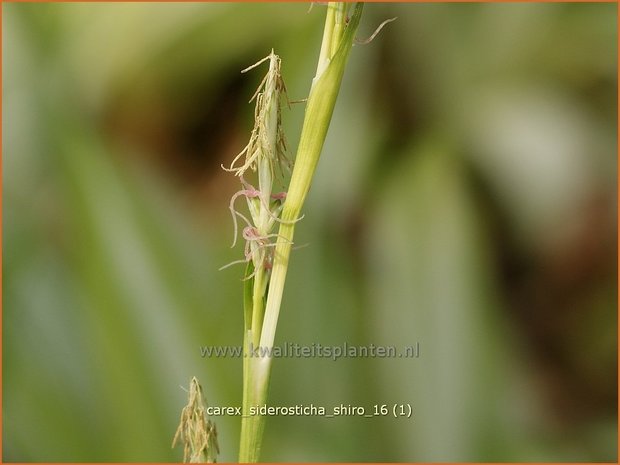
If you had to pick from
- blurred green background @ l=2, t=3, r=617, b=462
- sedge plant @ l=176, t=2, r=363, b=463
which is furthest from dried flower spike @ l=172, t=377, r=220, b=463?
blurred green background @ l=2, t=3, r=617, b=462

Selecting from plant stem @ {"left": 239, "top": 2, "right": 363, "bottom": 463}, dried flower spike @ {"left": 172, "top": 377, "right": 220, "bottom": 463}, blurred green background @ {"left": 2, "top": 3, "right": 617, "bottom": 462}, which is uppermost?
blurred green background @ {"left": 2, "top": 3, "right": 617, "bottom": 462}

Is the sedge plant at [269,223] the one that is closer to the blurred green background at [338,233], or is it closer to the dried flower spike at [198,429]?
the dried flower spike at [198,429]

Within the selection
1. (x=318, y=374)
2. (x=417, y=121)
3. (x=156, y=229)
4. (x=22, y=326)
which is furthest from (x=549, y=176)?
(x=22, y=326)

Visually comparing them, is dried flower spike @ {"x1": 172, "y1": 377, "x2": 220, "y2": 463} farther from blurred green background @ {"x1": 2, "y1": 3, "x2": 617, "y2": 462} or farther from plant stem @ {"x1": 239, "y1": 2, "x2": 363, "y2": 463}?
blurred green background @ {"x1": 2, "y1": 3, "x2": 617, "y2": 462}

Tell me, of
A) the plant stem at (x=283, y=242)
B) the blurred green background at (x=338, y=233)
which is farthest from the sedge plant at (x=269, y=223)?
the blurred green background at (x=338, y=233)

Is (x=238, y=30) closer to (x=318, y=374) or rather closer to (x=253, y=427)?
(x=318, y=374)
